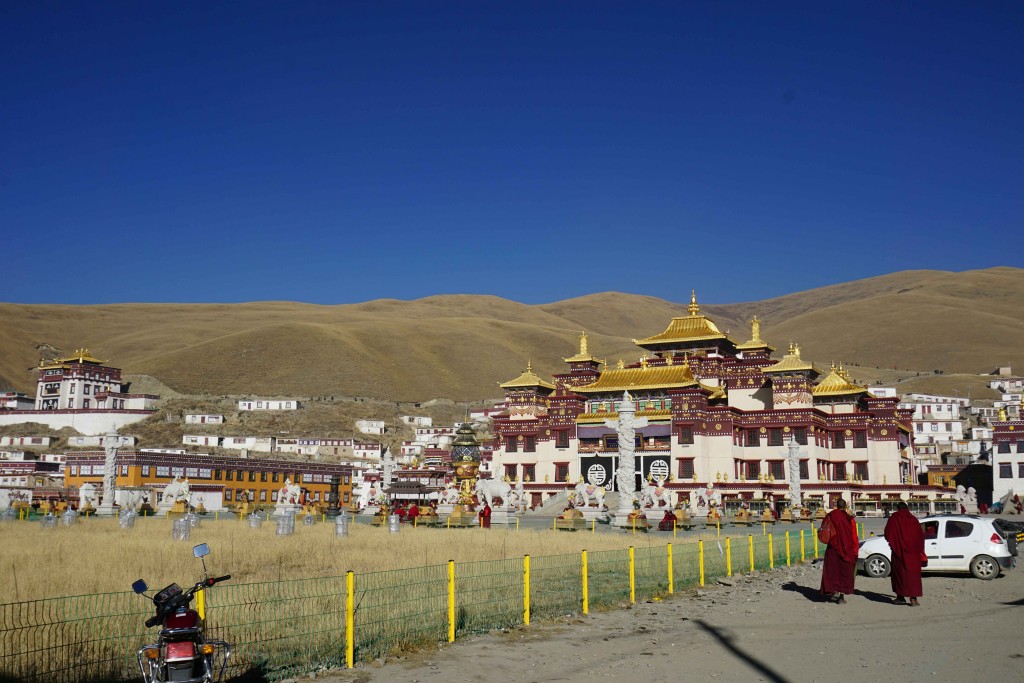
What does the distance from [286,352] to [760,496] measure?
13406 cm

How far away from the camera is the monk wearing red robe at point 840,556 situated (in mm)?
18391

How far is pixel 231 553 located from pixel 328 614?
12.2 m

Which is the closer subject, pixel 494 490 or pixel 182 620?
pixel 182 620

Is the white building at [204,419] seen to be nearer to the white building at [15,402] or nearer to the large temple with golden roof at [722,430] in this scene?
the white building at [15,402]

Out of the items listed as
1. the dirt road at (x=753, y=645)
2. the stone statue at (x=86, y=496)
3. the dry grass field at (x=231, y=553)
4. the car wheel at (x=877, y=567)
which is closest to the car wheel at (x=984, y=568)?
the car wheel at (x=877, y=567)

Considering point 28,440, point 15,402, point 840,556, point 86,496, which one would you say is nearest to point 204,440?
point 28,440

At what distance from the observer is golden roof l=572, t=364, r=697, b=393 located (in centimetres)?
7288

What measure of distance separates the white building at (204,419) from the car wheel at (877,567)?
111918 mm

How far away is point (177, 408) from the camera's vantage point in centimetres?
13325

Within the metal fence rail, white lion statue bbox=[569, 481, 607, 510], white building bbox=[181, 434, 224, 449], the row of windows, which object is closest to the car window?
the metal fence rail

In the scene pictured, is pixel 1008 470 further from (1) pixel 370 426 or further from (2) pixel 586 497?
(1) pixel 370 426

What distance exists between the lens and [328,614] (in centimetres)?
1429

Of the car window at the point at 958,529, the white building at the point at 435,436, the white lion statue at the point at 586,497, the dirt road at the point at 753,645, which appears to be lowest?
the dirt road at the point at 753,645

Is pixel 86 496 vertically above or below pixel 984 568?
above
